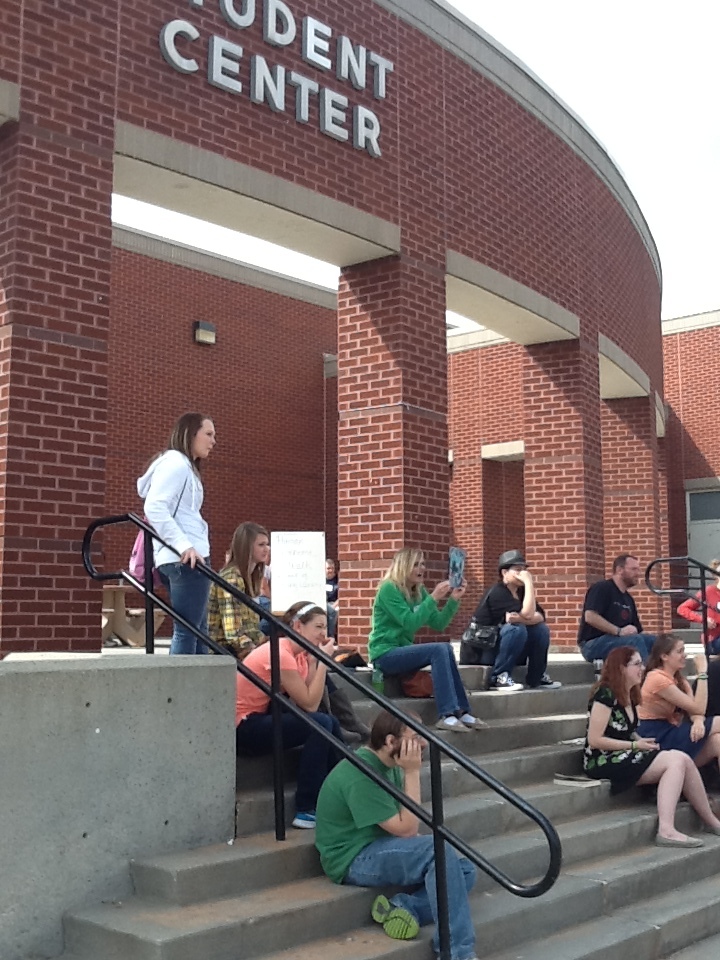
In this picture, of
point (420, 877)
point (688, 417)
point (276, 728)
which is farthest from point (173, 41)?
point (688, 417)

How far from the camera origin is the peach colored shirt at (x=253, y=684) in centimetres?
555

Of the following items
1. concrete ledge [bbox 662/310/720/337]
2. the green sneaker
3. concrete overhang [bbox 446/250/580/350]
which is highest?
concrete ledge [bbox 662/310/720/337]

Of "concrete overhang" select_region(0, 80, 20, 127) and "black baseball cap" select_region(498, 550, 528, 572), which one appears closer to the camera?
"concrete overhang" select_region(0, 80, 20, 127)

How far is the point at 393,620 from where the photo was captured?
6.95m

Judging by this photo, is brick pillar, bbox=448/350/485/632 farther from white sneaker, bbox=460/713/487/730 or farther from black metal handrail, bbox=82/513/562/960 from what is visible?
black metal handrail, bbox=82/513/562/960

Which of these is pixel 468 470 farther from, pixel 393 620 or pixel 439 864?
pixel 439 864

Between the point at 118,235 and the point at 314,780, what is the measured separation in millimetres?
13282

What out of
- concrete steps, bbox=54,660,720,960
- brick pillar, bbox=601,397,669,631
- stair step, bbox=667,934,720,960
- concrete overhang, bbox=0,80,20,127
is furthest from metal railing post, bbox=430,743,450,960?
brick pillar, bbox=601,397,669,631

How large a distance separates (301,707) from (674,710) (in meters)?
2.97

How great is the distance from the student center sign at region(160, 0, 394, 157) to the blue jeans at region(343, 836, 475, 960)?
208 inches

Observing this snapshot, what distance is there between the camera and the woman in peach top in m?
7.07

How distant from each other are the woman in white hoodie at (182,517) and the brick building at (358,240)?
3.37 ft

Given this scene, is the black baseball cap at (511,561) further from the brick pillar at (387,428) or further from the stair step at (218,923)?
the stair step at (218,923)

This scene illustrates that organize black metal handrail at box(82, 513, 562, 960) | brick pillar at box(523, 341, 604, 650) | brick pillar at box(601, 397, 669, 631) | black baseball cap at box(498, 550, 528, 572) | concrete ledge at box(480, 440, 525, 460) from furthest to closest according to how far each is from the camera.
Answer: concrete ledge at box(480, 440, 525, 460) < brick pillar at box(601, 397, 669, 631) < brick pillar at box(523, 341, 604, 650) < black baseball cap at box(498, 550, 528, 572) < black metal handrail at box(82, 513, 562, 960)
